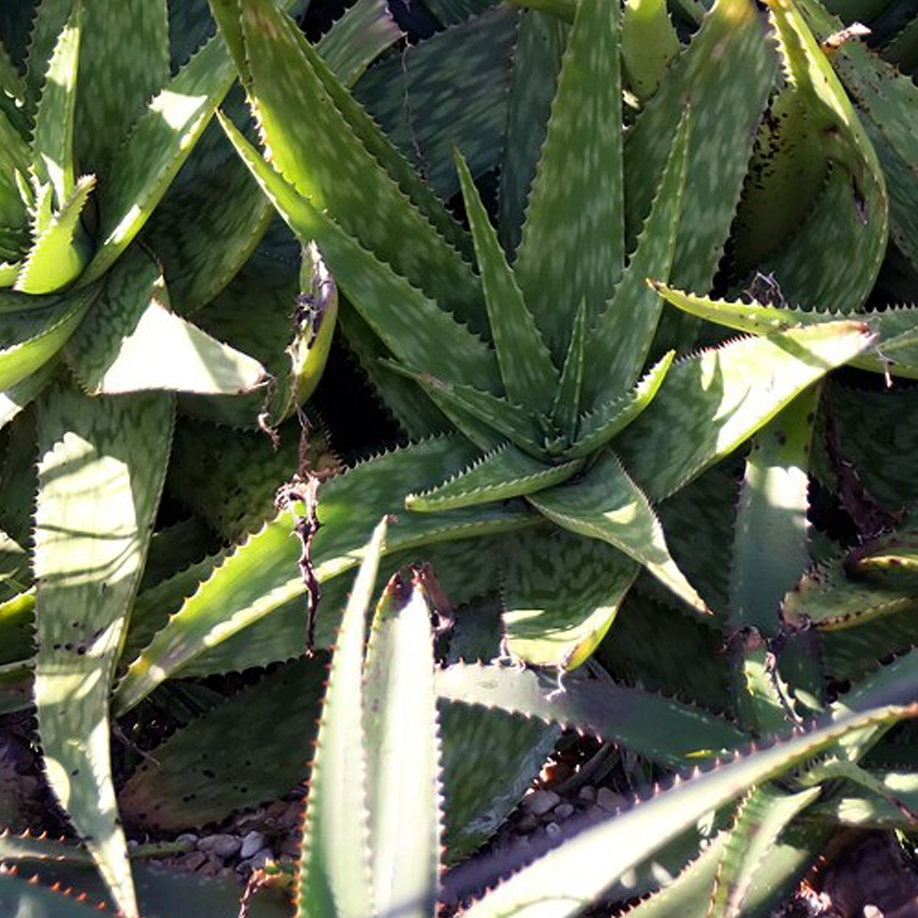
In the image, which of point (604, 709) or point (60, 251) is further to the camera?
point (60, 251)

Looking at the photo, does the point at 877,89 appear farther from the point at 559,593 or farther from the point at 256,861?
the point at 256,861

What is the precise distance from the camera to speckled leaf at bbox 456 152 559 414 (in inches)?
45.3

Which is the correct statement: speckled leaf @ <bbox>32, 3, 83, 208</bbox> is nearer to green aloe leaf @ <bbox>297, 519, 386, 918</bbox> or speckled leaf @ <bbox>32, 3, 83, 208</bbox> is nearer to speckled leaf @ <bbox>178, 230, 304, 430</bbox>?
speckled leaf @ <bbox>178, 230, 304, 430</bbox>

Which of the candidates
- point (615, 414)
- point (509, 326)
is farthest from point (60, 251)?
point (615, 414)

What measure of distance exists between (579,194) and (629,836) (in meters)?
0.69

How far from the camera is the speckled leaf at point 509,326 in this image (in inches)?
45.3

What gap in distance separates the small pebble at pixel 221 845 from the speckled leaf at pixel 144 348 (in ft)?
1.46

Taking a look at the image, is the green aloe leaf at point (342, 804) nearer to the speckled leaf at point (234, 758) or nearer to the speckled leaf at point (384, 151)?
the speckled leaf at point (234, 758)

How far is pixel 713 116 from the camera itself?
1.20m

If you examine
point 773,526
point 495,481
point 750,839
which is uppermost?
point 495,481

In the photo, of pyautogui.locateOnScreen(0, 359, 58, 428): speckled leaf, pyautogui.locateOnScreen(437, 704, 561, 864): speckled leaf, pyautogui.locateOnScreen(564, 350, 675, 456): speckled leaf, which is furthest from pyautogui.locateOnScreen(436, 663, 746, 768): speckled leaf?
pyautogui.locateOnScreen(0, 359, 58, 428): speckled leaf

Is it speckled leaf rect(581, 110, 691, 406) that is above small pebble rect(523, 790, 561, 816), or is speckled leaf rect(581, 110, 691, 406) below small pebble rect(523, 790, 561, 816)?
above

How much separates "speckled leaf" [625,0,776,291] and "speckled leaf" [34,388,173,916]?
A: 544mm

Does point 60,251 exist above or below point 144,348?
above
